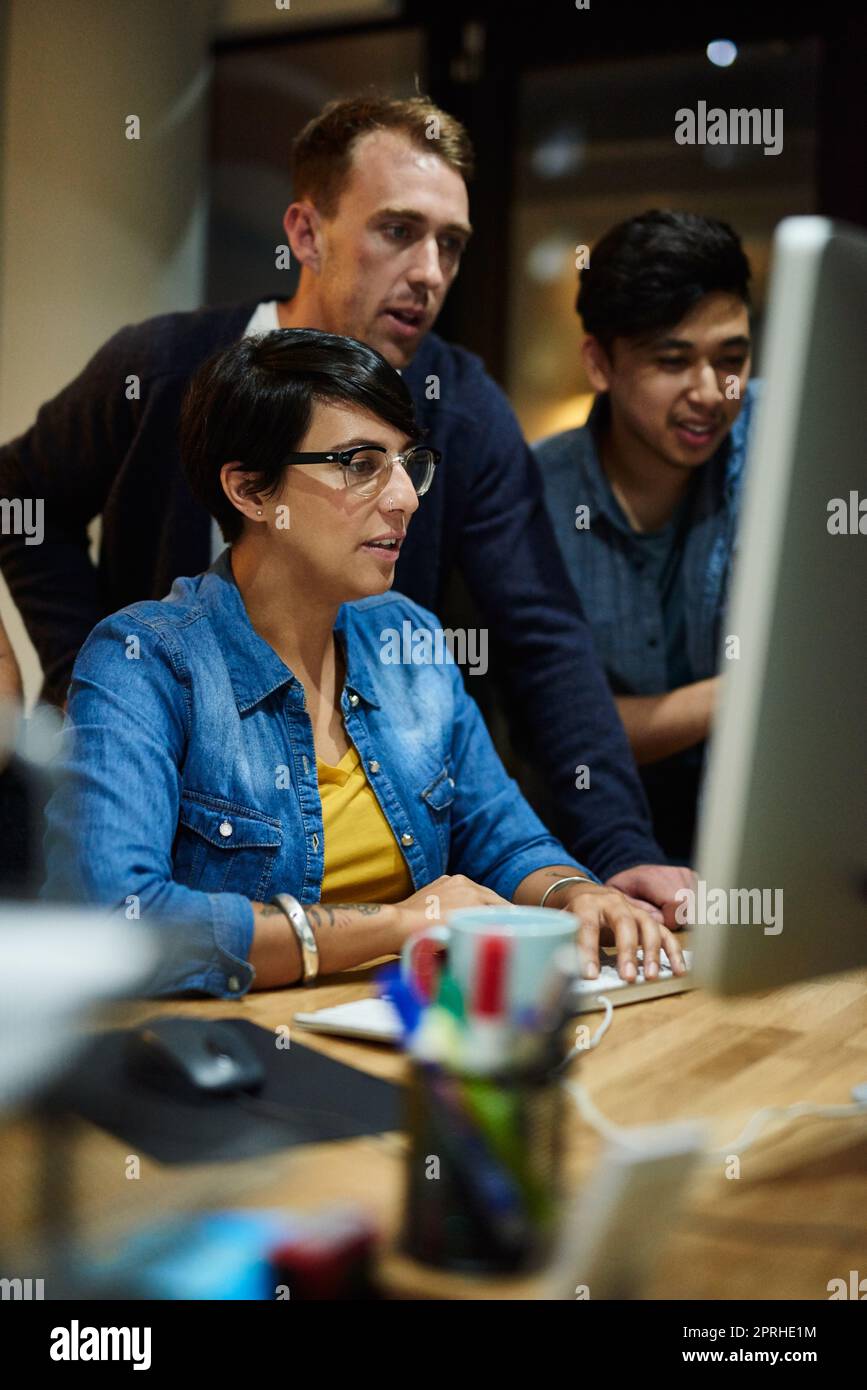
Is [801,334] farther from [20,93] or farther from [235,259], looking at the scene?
[235,259]

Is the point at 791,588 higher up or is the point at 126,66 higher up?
the point at 126,66

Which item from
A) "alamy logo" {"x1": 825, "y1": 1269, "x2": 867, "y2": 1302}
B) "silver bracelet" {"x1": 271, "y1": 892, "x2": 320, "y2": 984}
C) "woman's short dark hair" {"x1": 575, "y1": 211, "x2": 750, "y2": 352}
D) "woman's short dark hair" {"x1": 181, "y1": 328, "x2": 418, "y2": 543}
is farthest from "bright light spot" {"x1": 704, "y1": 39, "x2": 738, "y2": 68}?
"alamy logo" {"x1": 825, "y1": 1269, "x2": 867, "y2": 1302}

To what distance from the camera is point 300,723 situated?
62.8 inches

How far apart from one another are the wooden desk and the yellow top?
375 mm

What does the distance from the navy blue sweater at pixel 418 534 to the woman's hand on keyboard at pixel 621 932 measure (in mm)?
433

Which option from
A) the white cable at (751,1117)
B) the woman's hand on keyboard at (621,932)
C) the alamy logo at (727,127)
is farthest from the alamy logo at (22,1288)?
the alamy logo at (727,127)

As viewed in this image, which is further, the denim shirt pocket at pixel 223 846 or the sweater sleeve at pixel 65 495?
the sweater sleeve at pixel 65 495

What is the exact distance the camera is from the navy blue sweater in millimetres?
2039

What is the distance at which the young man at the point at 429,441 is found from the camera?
204cm

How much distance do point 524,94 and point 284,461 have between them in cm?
249
